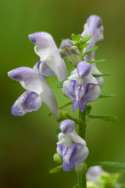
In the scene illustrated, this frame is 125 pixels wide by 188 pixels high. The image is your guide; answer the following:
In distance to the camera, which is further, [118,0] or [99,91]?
[118,0]

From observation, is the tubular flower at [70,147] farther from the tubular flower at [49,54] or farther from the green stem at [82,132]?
the tubular flower at [49,54]

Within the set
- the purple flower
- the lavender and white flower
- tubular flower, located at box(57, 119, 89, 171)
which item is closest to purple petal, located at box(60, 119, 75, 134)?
tubular flower, located at box(57, 119, 89, 171)

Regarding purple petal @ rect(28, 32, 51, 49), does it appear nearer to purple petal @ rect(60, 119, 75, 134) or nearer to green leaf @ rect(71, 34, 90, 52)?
green leaf @ rect(71, 34, 90, 52)

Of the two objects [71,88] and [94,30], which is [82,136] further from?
[94,30]

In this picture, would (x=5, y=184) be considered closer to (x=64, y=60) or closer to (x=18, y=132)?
(x=18, y=132)

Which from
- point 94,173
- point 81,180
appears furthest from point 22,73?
point 94,173

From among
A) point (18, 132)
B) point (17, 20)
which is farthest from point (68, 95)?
point (17, 20)

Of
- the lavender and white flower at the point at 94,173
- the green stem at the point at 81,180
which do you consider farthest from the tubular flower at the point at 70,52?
the lavender and white flower at the point at 94,173
